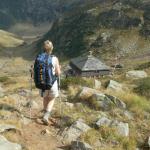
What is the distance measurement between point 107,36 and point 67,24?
139 feet

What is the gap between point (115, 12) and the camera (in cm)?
17150

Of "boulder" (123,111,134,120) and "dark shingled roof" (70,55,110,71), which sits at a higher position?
"boulder" (123,111,134,120)

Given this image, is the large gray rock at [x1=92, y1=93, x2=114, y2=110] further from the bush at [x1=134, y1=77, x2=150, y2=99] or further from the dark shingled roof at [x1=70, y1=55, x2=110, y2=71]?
the dark shingled roof at [x1=70, y1=55, x2=110, y2=71]

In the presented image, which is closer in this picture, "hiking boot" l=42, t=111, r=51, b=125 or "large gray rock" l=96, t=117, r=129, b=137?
"large gray rock" l=96, t=117, r=129, b=137

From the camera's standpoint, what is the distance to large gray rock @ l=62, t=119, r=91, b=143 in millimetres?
13781

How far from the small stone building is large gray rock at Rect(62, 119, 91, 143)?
73.4 meters

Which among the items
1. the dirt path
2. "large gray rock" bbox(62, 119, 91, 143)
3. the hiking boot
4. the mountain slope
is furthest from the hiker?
the mountain slope

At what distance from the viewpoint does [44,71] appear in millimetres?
14117

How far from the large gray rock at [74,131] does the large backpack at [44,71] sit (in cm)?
163

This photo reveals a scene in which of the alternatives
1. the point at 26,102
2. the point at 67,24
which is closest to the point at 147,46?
the point at 67,24

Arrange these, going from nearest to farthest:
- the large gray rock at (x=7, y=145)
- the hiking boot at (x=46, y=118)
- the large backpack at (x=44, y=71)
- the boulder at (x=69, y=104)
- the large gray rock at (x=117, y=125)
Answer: the large gray rock at (x=7, y=145) → the large gray rock at (x=117, y=125) → the large backpack at (x=44, y=71) → the hiking boot at (x=46, y=118) → the boulder at (x=69, y=104)

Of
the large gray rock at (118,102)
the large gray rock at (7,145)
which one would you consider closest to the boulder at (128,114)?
the large gray rock at (118,102)

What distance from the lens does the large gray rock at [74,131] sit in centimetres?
1378

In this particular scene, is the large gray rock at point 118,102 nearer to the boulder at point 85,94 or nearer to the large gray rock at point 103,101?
the large gray rock at point 103,101
